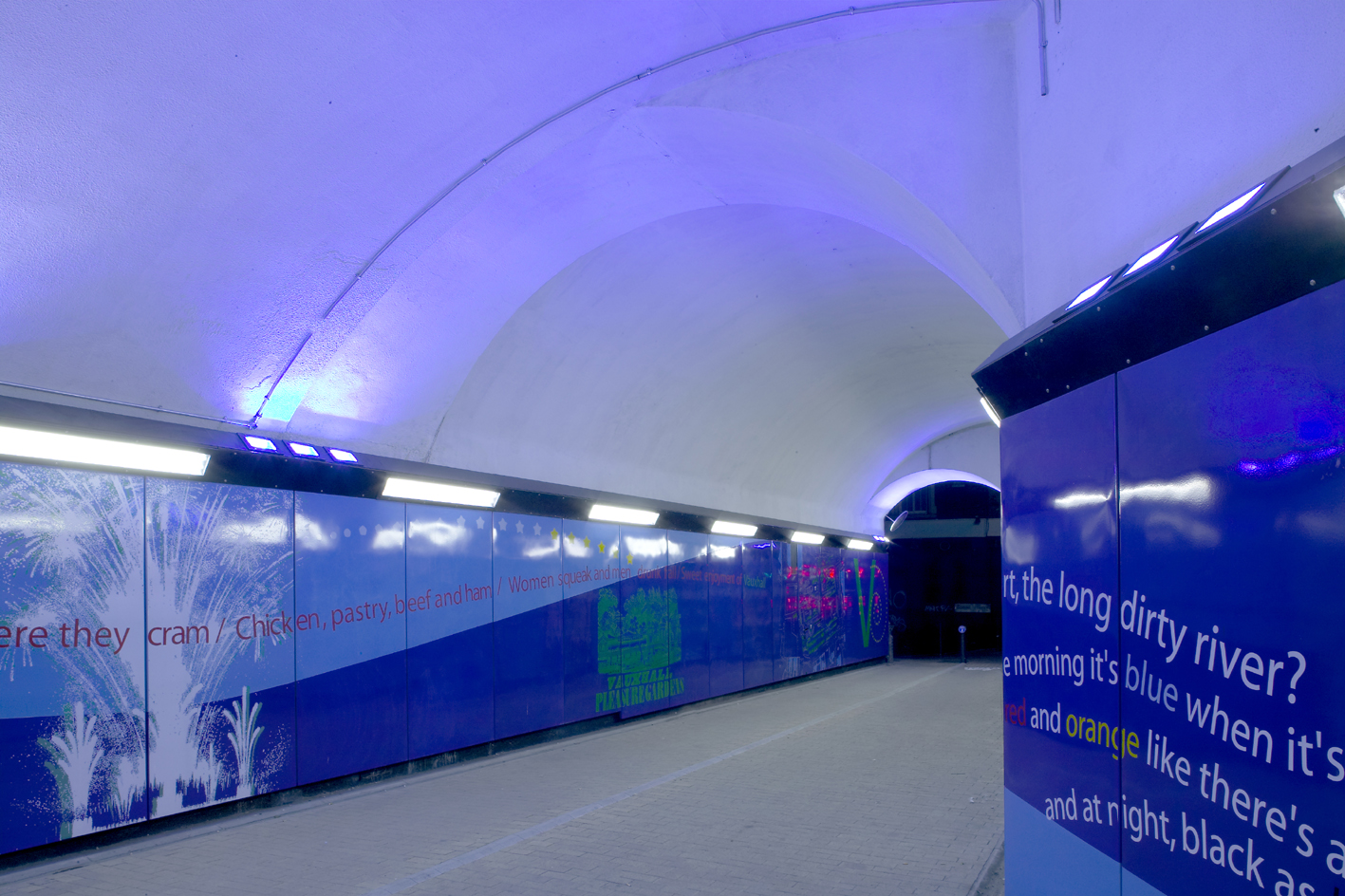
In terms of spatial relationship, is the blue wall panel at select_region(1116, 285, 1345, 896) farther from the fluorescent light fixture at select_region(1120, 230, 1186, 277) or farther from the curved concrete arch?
the curved concrete arch

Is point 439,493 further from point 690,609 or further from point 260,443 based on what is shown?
point 690,609

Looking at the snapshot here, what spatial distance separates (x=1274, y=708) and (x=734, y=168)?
578 centimetres

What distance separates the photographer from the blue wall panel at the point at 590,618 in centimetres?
1116

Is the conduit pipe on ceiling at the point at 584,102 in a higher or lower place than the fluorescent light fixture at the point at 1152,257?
higher

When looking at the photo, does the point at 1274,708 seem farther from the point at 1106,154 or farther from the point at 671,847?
the point at 671,847

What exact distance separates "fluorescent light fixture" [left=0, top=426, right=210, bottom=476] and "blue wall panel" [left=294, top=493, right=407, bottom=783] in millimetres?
1123

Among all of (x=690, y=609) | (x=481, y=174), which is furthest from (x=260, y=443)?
(x=690, y=609)

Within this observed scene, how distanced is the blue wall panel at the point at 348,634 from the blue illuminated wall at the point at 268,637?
0.7 inches

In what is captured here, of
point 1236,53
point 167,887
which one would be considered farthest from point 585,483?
point 1236,53

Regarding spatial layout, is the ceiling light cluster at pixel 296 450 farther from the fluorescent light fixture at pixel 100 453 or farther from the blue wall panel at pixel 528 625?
the blue wall panel at pixel 528 625

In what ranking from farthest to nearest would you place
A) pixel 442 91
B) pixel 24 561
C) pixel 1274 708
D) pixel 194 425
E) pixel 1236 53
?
pixel 194 425
pixel 442 91
pixel 24 561
pixel 1236 53
pixel 1274 708

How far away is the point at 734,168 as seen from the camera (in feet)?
24.1

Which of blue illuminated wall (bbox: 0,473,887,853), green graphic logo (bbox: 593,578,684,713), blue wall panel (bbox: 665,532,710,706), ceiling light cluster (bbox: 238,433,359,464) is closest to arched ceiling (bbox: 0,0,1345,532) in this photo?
ceiling light cluster (bbox: 238,433,359,464)

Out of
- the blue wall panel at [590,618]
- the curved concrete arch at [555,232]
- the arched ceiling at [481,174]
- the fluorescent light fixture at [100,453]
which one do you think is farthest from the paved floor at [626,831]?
the curved concrete arch at [555,232]
